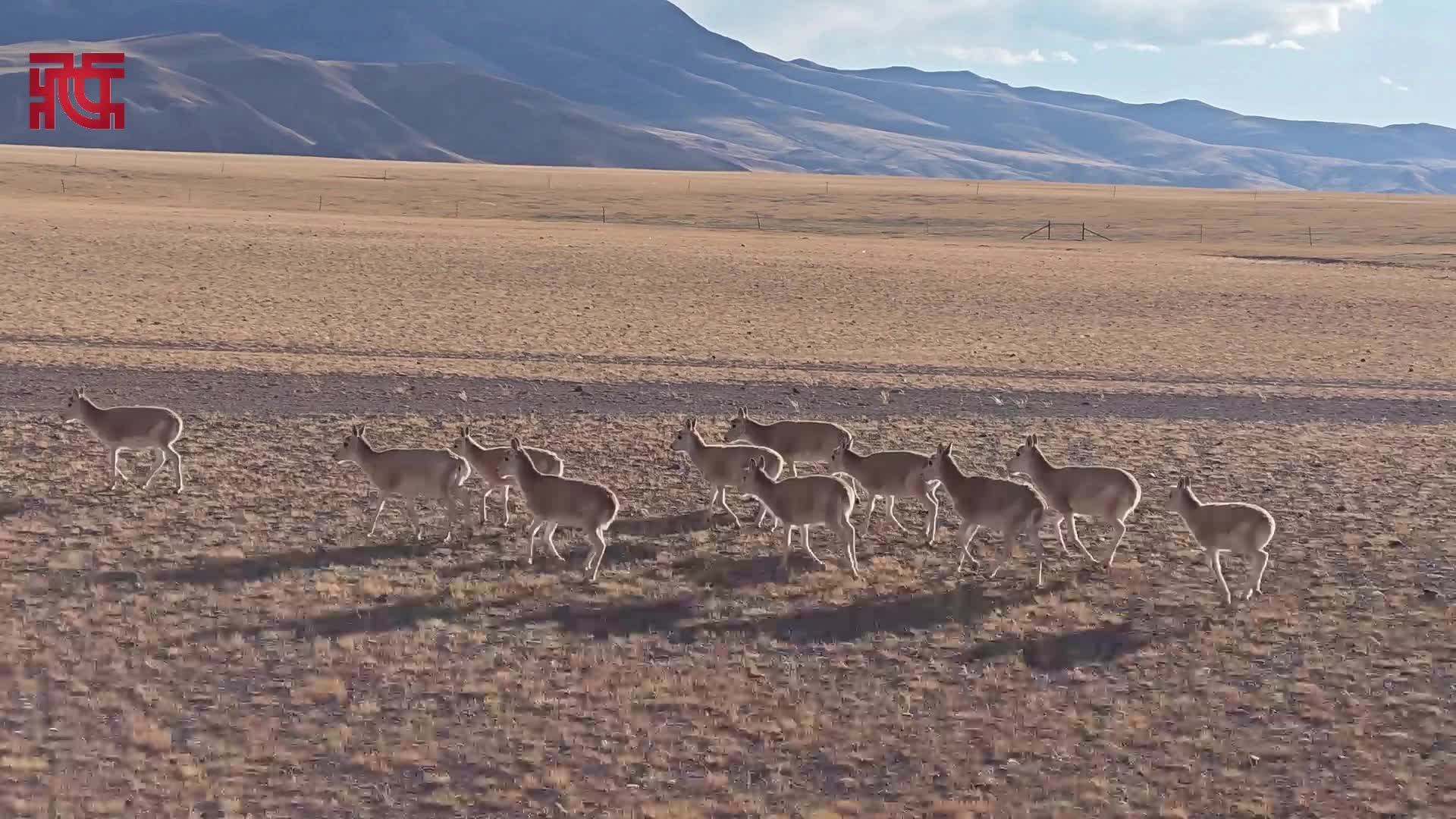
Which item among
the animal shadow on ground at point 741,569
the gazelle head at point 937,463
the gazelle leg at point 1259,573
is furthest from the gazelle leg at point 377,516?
the gazelle leg at point 1259,573

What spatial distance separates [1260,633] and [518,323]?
67.5ft

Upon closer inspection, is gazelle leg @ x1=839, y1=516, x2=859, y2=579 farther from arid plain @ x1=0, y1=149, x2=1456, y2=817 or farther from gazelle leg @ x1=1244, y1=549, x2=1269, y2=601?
gazelle leg @ x1=1244, y1=549, x2=1269, y2=601

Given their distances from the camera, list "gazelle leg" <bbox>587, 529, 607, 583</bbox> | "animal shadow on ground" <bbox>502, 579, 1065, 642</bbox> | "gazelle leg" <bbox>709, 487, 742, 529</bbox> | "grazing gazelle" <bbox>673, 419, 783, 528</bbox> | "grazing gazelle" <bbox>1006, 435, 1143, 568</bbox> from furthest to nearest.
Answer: "grazing gazelle" <bbox>673, 419, 783, 528</bbox> < "gazelle leg" <bbox>709, 487, 742, 529</bbox> < "grazing gazelle" <bbox>1006, 435, 1143, 568</bbox> < "gazelle leg" <bbox>587, 529, 607, 583</bbox> < "animal shadow on ground" <bbox>502, 579, 1065, 642</bbox>

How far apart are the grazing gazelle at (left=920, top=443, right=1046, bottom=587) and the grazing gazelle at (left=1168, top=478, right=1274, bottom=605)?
1.25 meters

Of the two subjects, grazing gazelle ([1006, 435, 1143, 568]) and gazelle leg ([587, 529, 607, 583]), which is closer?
gazelle leg ([587, 529, 607, 583])

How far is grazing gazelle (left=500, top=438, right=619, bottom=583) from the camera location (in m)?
11.2

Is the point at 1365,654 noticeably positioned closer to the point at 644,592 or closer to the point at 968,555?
the point at 968,555

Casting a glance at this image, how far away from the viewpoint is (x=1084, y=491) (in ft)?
39.8

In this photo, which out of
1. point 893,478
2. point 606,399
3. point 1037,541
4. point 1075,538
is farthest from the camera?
point 606,399

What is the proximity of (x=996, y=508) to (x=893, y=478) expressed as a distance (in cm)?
154

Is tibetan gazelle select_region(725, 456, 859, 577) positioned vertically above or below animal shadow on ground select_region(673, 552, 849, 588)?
above

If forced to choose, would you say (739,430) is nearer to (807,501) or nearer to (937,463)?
(937,463)

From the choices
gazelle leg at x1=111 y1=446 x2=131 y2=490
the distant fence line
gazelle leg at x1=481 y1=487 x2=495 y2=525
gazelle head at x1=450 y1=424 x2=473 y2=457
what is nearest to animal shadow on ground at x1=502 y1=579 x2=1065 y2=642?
gazelle leg at x1=481 y1=487 x2=495 y2=525

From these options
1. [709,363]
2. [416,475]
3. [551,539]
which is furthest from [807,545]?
[709,363]
